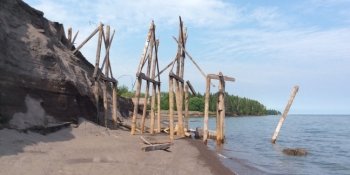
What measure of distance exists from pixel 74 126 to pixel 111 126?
4886 millimetres

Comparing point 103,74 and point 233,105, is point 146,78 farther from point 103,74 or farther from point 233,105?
point 233,105

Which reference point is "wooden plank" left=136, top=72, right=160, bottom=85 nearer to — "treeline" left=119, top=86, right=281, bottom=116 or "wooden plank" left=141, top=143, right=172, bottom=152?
"wooden plank" left=141, top=143, right=172, bottom=152

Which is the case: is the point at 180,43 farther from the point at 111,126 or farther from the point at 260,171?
the point at 260,171

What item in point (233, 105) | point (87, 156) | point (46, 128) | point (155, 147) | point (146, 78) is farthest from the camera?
point (233, 105)

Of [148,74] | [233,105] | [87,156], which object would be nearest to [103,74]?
[148,74]

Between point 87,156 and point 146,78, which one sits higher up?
point 146,78

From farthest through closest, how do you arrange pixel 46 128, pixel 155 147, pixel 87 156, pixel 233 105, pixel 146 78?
1. pixel 233 105
2. pixel 146 78
3. pixel 46 128
4. pixel 155 147
5. pixel 87 156

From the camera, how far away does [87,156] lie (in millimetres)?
14328

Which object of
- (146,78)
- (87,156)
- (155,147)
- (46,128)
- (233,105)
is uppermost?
(233,105)

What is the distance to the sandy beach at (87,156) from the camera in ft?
39.0

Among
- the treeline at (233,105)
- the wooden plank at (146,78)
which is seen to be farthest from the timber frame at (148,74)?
the treeline at (233,105)

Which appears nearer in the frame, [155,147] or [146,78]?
[155,147]

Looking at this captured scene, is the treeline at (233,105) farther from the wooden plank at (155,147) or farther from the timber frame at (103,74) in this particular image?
the wooden plank at (155,147)

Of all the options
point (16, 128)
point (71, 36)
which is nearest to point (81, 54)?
point (71, 36)
